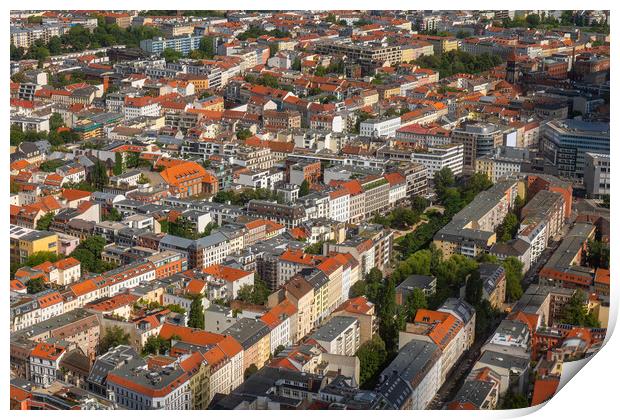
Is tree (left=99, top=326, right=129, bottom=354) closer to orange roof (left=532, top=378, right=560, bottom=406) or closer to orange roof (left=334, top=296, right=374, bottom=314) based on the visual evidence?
orange roof (left=334, top=296, right=374, bottom=314)

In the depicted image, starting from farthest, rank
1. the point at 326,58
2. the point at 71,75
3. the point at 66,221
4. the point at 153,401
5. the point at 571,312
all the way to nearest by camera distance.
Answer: the point at 326,58 → the point at 71,75 → the point at 66,221 → the point at 571,312 → the point at 153,401

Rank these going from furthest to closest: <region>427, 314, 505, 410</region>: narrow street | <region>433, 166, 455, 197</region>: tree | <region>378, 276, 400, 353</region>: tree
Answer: <region>433, 166, 455, 197</region>: tree → <region>378, 276, 400, 353</region>: tree → <region>427, 314, 505, 410</region>: narrow street

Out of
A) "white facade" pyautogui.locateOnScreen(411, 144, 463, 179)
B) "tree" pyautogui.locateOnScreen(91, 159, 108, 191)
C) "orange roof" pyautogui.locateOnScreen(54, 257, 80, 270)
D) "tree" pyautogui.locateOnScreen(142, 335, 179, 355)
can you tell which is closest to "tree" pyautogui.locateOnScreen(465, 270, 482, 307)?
"tree" pyautogui.locateOnScreen(142, 335, 179, 355)

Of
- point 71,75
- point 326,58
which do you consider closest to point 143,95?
point 71,75

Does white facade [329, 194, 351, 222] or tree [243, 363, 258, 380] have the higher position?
white facade [329, 194, 351, 222]

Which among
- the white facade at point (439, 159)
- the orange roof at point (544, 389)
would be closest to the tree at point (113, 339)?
the orange roof at point (544, 389)

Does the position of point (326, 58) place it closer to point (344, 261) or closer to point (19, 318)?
point (344, 261)
